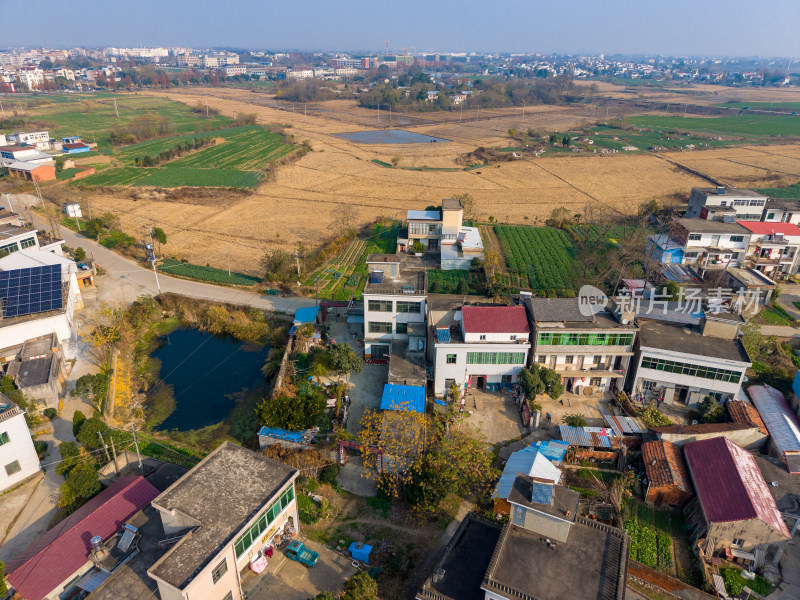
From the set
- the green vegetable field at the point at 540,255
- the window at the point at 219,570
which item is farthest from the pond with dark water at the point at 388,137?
the window at the point at 219,570

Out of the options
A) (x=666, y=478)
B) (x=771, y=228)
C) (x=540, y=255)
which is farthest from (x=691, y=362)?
(x=771, y=228)

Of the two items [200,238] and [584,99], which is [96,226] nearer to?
[200,238]

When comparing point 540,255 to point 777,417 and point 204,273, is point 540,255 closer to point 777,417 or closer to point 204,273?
point 777,417

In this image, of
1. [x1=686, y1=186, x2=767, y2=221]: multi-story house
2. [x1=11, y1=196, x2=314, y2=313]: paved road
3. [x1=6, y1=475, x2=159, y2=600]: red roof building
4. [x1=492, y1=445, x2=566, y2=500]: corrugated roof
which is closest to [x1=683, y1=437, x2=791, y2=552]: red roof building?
[x1=492, y1=445, x2=566, y2=500]: corrugated roof

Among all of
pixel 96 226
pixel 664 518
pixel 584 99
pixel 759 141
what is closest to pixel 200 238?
pixel 96 226

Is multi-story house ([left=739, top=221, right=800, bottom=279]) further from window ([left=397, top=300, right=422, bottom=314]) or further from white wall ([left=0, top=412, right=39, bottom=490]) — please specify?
white wall ([left=0, top=412, right=39, bottom=490])

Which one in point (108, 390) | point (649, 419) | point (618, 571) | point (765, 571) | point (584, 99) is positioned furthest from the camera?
point (584, 99)
